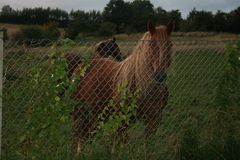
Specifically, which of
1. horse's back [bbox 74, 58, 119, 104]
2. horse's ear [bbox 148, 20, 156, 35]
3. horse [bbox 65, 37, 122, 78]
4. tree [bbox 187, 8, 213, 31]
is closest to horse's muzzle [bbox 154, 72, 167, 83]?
horse's ear [bbox 148, 20, 156, 35]

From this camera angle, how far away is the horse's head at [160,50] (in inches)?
223

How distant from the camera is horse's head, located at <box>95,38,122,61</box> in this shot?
6757mm

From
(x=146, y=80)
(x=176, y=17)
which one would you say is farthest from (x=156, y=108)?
(x=176, y=17)

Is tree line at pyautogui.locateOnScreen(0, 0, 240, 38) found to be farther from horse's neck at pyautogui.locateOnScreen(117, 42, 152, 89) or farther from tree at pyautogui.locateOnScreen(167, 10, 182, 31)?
horse's neck at pyautogui.locateOnScreen(117, 42, 152, 89)

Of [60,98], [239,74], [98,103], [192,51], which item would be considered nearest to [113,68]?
[98,103]

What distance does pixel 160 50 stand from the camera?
225 inches

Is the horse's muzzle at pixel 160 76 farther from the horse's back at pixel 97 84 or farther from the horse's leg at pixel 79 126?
the horse's leg at pixel 79 126

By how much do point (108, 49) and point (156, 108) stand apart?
1.43 m

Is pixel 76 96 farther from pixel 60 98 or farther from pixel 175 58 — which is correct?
pixel 60 98

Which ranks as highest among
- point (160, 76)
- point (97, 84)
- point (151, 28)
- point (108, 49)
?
point (151, 28)

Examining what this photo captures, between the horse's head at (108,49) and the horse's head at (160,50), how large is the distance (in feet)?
2.78

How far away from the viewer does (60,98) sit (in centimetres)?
450

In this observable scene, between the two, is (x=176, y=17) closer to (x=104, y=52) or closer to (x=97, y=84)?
(x=104, y=52)

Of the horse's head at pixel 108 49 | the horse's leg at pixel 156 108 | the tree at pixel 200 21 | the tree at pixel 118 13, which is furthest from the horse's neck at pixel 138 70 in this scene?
the tree at pixel 200 21
